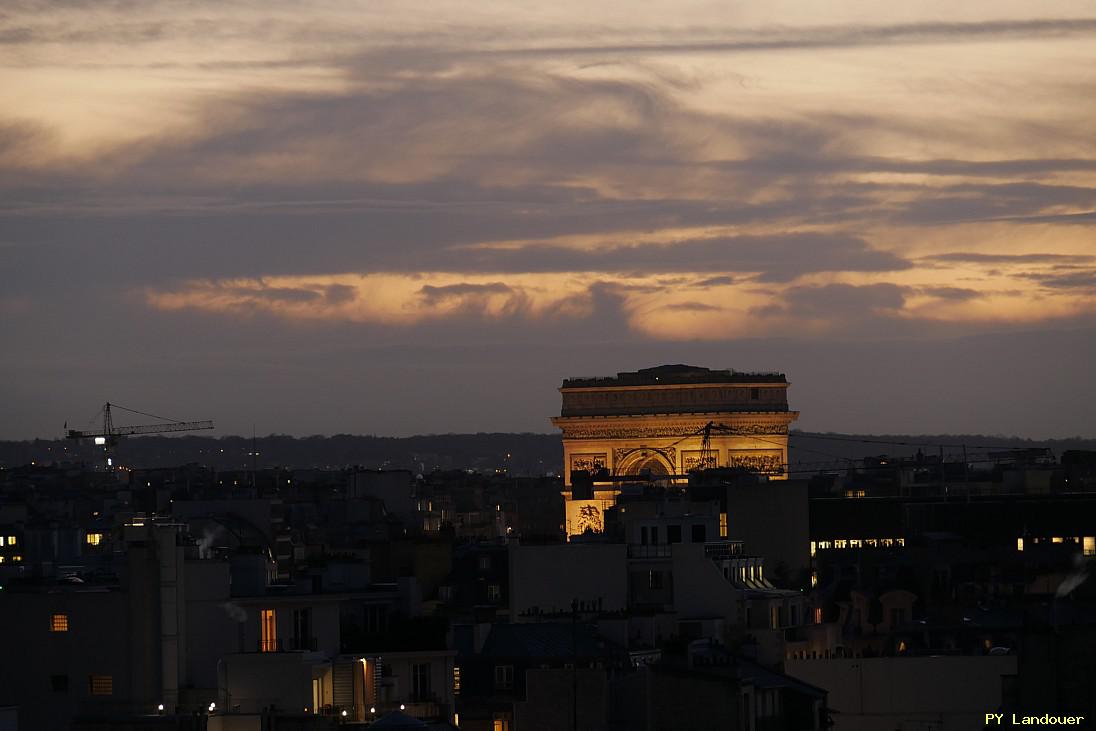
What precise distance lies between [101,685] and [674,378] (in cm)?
11937

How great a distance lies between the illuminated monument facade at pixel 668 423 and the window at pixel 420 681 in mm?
111288

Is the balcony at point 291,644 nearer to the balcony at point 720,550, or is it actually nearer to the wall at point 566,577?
the wall at point 566,577

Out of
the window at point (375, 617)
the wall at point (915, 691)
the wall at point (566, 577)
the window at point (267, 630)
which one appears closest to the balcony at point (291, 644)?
the window at point (267, 630)

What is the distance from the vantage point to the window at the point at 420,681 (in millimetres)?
44188

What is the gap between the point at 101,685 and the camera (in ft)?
140

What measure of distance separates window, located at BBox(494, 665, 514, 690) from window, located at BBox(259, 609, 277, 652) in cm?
353

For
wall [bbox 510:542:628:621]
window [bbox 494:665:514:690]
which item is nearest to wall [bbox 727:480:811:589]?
wall [bbox 510:542:628:621]

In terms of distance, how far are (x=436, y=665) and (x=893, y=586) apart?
2455 centimetres

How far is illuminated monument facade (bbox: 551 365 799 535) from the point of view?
158m

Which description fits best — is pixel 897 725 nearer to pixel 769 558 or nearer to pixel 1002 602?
pixel 1002 602

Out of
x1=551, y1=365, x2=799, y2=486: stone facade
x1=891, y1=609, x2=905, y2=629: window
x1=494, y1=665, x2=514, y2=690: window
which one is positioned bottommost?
x1=494, y1=665, x2=514, y2=690: window

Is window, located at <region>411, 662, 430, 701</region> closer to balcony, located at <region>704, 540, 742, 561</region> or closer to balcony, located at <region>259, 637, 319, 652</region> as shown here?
balcony, located at <region>259, 637, 319, 652</region>

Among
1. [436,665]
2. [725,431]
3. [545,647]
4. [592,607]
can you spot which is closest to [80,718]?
[436,665]

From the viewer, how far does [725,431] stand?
16025 cm
